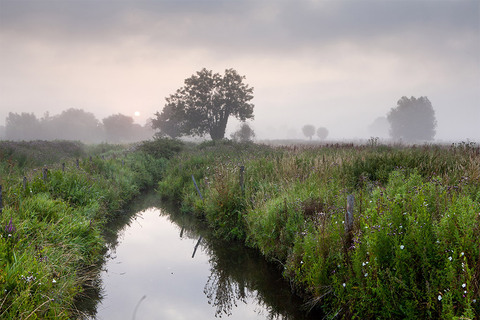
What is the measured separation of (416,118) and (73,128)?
3853 inches

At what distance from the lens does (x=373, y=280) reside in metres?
4.23

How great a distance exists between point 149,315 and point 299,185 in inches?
207

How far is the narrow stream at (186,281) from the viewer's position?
221 inches

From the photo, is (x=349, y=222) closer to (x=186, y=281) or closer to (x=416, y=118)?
(x=186, y=281)

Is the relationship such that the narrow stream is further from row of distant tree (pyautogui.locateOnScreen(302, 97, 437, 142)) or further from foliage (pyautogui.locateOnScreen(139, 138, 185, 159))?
row of distant tree (pyautogui.locateOnScreen(302, 97, 437, 142))

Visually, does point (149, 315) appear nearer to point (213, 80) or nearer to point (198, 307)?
point (198, 307)

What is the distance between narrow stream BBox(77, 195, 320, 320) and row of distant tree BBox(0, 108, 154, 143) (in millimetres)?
83422

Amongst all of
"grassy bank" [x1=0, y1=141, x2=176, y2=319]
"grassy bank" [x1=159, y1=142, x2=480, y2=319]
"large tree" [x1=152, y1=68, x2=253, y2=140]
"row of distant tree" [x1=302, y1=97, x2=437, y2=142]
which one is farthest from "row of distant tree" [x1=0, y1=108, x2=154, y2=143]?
"grassy bank" [x1=159, y1=142, x2=480, y2=319]

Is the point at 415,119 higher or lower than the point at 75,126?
higher

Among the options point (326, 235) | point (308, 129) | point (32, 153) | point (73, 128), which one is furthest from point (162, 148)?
point (308, 129)

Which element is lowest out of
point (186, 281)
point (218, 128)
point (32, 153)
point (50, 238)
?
point (186, 281)

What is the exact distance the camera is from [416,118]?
77.4 m

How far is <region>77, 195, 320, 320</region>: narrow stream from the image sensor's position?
562cm

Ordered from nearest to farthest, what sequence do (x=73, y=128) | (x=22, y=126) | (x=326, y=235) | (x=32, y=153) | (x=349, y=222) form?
1. (x=349, y=222)
2. (x=326, y=235)
3. (x=32, y=153)
4. (x=22, y=126)
5. (x=73, y=128)
